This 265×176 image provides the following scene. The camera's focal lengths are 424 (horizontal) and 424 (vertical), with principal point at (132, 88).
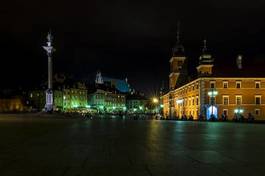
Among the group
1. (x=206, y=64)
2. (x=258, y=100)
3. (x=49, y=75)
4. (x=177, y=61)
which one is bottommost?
(x=258, y=100)

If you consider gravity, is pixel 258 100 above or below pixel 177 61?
below

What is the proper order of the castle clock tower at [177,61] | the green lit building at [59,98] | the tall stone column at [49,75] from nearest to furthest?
the tall stone column at [49,75] → the castle clock tower at [177,61] → the green lit building at [59,98]

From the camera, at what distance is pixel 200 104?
91.2 m

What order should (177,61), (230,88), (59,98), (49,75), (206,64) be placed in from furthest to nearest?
(59,98), (177,61), (49,75), (206,64), (230,88)

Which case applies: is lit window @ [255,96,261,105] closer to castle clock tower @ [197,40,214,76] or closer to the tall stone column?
castle clock tower @ [197,40,214,76]

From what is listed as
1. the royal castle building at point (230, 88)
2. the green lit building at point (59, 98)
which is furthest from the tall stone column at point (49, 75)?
the green lit building at point (59, 98)

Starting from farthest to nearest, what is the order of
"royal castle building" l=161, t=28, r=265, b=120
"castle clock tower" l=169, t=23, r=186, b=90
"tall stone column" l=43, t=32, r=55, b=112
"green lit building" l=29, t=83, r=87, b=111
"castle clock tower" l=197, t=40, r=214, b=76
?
"green lit building" l=29, t=83, r=87, b=111, "castle clock tower" l=169, t=23, r=186, b=90, "tall stone column" l=43, t=32, r=55, b=112, "castle clock tower" l=197, t=40, r=214, b=76, "royal castle building" l=161, t=28, r=265, b=120

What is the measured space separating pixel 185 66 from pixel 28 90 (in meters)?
77.9

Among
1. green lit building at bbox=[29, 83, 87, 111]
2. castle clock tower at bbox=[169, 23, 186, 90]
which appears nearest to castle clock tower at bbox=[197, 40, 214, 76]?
castle clock tower at bbox=[169, 23, 186, 90]

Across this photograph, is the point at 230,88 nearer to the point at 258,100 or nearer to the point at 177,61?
the point at 258,100

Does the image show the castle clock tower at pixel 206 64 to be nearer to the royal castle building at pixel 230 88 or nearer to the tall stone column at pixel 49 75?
the royal castle building at pixel 230 88

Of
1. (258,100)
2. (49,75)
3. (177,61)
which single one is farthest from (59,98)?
(258,100)

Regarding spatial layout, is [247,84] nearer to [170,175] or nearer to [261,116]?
[261,116]

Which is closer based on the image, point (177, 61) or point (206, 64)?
point (206, 64)
